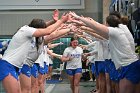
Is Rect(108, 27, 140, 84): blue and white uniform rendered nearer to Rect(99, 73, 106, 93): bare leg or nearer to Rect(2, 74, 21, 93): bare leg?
Rect(2, 74, 21, 93): bare leg

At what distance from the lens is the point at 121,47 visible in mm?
4539

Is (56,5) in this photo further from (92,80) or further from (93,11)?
(92,80)

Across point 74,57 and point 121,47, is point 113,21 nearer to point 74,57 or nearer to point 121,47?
point 121,47

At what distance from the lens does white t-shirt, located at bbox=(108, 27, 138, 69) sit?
177 inches

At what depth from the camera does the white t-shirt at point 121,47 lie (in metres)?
4.50

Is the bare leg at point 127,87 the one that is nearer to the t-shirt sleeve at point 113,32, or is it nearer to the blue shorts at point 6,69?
the t-shirt sleeve at point 113,32

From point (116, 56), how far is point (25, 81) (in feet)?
6.84

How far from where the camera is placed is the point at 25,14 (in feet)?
60.3

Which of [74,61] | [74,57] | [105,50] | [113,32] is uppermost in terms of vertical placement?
[113,32]

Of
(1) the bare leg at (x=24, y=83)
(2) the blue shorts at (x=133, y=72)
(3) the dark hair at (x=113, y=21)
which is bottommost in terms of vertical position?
(1) the bare leg at (x=24, y=83)

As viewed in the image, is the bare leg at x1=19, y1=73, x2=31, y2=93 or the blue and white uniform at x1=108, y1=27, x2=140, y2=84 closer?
the blue and white uniform at x1=108, y1=27, x2=140, y2=84

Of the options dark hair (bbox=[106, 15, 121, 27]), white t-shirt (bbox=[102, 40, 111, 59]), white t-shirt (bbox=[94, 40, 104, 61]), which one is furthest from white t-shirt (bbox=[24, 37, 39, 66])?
white t-shirt (bbox=[94, 40, 104, 61])

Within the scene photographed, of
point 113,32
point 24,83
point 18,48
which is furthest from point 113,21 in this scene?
point 24,83

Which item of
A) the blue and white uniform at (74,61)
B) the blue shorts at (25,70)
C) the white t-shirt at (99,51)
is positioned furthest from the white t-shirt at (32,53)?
the blue and white uniform at (74,61)
